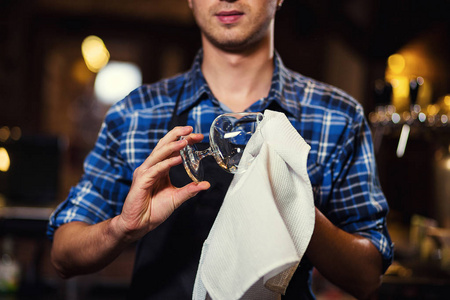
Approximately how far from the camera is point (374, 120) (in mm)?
2221

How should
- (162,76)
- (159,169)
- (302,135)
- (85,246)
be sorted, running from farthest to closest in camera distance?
(162,76), (302,135), (85,246), (159,169)

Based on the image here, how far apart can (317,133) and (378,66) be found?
14.3 feet

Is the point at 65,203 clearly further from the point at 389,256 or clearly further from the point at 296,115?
the point at 389,256

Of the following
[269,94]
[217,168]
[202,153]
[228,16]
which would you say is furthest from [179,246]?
[228,16]

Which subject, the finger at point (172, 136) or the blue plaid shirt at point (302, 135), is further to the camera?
the blue plaid shirt at point (302, 135)

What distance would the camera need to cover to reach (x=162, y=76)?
826 centimetres

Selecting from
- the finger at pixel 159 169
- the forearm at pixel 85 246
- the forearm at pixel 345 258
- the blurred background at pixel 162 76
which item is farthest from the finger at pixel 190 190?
the blurred background at pixel 162 76

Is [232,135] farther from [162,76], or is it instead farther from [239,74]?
[162,76]

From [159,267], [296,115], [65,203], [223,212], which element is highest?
[296,115]

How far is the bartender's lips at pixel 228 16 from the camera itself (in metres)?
1.35

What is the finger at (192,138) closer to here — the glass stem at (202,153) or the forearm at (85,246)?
the glass stem at (202,153)

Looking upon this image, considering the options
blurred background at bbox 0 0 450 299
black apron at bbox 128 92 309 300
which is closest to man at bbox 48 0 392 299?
black apron at bbox 128 92 309 300

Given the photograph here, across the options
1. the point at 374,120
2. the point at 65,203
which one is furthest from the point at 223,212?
the point at 374,120

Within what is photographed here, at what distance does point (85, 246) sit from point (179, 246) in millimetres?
231
